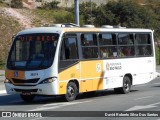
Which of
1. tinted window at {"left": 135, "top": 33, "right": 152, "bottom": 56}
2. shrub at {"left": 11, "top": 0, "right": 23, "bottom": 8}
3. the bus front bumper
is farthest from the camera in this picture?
shrub at {"left": 11, "top": 0, "right": 23, "bottom": 8}

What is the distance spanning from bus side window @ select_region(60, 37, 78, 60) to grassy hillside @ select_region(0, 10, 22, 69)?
2748 centimetres

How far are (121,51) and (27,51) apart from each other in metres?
5.01

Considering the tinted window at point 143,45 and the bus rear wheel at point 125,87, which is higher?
the tinted window at point 143,45

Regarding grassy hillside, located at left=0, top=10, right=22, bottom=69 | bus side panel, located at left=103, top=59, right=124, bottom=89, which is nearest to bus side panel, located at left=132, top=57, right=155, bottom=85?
bus side panel, located at left=103, top=59, right=124, bottom=89

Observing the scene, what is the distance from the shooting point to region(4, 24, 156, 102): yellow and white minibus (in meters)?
18.8

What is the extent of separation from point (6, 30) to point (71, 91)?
101 ft

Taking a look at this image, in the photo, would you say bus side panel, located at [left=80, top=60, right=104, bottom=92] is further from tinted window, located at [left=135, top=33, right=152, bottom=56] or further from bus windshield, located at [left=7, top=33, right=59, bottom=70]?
tinted window, located at [left=135, top=33, right=152, bottom=56]

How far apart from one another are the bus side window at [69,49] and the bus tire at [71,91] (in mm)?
990

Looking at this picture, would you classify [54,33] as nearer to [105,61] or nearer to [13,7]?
[105,61]

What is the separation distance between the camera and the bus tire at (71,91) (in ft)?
63.8

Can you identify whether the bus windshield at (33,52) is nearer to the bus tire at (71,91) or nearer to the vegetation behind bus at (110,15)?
the bus tire at (71,91)

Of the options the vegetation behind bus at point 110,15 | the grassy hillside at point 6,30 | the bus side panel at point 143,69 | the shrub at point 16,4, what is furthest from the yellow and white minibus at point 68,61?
the shrub at point 16,4

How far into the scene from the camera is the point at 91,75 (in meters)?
20.8

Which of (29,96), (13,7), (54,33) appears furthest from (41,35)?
(13,7)
